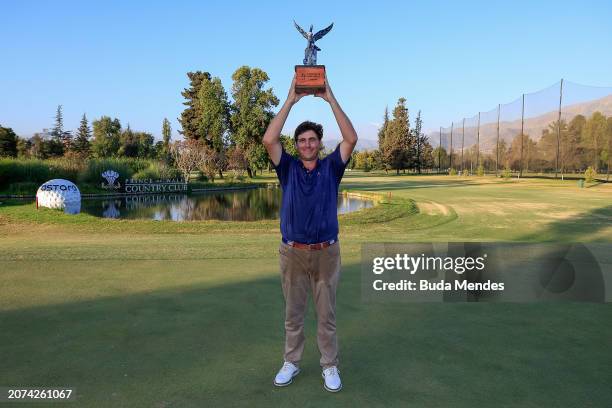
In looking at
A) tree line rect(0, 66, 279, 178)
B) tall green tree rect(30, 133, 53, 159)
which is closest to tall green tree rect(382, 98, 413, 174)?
tree line rect(0, 66, 279, 178)

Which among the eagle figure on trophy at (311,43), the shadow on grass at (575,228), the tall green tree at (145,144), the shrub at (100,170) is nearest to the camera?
the eagle figure on trophy at (311,43)

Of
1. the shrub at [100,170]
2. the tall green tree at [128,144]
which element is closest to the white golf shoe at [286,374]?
the shrub at [100,170]

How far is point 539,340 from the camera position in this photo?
13.7ft

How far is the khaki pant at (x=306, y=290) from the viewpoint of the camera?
361cm

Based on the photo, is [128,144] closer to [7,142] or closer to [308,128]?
[7,142]

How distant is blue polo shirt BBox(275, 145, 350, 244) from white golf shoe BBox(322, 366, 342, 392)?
1.02 m

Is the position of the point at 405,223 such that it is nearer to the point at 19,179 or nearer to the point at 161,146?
the point at 19,179

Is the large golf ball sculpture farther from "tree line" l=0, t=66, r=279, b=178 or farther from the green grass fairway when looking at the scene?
"tree line" l=0, t=66, r=279, b=178

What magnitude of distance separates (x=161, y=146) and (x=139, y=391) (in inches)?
4229

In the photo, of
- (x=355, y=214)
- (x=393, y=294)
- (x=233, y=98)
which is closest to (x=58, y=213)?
(x=355, y=214)

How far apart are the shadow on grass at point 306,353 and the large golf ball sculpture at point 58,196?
17846 millimetres

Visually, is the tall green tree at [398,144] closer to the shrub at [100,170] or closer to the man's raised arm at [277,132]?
the shrub at [100,170]

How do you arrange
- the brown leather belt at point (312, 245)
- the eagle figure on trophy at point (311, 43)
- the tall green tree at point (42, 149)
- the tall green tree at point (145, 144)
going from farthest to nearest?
the tall green tree at point (145, 144) → the tall green tree at point (42, 149) → the eagle figure on trophy at point (311, 43) → the brown leather belt at point (312, 245)

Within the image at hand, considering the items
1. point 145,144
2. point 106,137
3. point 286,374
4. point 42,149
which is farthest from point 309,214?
point 145,144
